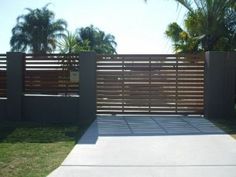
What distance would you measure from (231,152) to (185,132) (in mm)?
2286

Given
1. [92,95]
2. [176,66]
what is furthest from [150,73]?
[92,95]

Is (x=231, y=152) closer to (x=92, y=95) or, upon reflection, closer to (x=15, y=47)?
(x=92, y=95)

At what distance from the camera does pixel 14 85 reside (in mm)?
12844

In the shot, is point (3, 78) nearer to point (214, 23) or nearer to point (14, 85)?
point (14, 85)

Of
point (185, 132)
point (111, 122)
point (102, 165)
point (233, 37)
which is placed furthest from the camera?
point (233, 37)

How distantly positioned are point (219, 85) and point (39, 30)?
40055 mm

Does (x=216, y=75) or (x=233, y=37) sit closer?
(x=216, y=75)

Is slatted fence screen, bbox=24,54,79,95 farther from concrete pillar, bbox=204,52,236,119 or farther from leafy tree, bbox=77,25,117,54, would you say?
leafy tree, bbox=77,25,117,54

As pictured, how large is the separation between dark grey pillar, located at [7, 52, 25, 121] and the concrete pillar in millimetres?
5659

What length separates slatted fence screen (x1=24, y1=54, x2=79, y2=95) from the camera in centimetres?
1297

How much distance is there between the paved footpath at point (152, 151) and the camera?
6508 millimetres

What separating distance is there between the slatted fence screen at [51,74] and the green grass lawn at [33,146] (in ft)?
4.74

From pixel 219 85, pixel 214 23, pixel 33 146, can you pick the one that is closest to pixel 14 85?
pixel 33 146

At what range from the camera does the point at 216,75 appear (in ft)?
40.9
